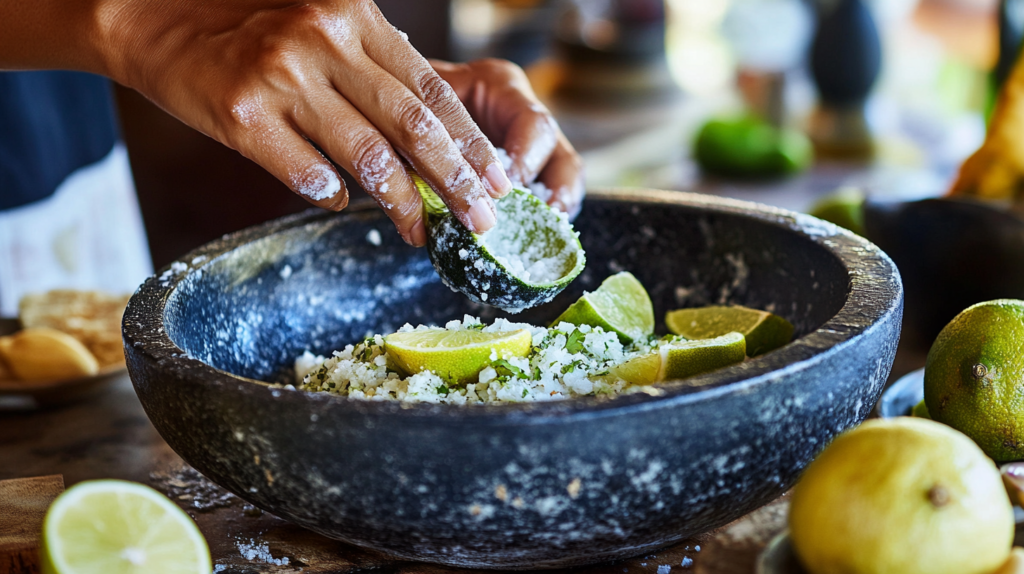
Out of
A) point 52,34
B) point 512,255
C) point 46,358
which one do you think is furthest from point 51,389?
point 512,255

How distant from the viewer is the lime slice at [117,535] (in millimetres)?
652

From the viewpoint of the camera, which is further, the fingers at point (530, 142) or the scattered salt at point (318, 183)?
the fingers at point (530, 142)

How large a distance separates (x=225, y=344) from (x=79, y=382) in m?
0.33

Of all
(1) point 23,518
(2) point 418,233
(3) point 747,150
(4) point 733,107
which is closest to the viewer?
(1) point 23,518

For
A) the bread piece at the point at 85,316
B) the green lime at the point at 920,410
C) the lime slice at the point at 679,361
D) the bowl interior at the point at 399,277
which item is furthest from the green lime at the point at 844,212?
the bread piece at the point at 85,316

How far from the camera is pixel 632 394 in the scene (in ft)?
2.29

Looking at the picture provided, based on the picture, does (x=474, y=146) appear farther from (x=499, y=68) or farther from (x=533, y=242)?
(x=499, y=68)

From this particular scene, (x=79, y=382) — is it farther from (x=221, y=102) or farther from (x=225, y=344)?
(x=221, y=102)

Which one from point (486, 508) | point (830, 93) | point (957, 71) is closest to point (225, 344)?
point (486, 508)

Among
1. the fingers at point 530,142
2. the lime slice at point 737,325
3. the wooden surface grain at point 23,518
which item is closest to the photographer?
the wooden surface grain at point 23,518

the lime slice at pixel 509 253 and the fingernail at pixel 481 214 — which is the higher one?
the fingernail at pixel 481 214

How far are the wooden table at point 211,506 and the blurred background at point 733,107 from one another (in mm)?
1031

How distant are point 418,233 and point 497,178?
6.4 inches

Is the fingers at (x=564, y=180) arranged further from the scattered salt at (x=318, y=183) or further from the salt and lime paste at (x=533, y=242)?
the scattered salt at (x=318, y=183)
